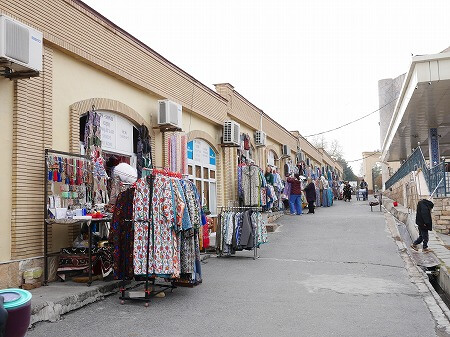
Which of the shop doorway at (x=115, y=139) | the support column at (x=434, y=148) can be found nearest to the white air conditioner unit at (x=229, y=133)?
the shop doorway at (x=115, y=139)

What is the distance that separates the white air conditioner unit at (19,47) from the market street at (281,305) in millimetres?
3415

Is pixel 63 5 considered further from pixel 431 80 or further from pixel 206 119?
pixel 431 80

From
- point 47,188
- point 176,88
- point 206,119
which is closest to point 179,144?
point 176,88

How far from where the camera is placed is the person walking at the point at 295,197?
19.2 m

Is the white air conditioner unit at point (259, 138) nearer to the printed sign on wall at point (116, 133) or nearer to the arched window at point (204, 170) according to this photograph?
the arched window at point (204, 170)

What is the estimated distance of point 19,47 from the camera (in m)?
Answer: 6.08

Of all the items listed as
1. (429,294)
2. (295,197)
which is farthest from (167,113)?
(295,197)

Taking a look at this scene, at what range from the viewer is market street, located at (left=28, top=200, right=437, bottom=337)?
5.17 meters

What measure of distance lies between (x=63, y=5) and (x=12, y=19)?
5.52 ft

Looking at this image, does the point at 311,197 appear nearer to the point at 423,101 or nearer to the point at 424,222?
the point at 423,101

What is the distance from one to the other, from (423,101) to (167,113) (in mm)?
9691

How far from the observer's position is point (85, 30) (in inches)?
320

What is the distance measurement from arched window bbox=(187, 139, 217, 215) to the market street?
350 cm

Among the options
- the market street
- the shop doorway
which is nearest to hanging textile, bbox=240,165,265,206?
the market street
